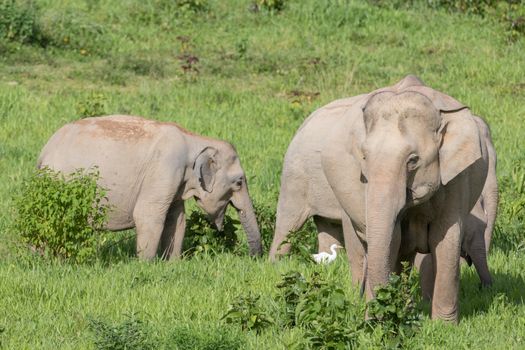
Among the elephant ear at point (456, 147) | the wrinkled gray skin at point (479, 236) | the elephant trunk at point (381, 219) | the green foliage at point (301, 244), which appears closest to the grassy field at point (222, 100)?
the green foliage at point (301, 244)

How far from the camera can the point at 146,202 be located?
11.1m

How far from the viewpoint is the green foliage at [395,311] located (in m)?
7.73

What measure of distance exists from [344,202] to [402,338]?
107 centimetres

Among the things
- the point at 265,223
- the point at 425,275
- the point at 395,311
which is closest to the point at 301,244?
the point at 265,223

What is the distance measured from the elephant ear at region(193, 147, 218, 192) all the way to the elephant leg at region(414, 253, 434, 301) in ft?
9.31

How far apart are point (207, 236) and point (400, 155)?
3988 millimetres

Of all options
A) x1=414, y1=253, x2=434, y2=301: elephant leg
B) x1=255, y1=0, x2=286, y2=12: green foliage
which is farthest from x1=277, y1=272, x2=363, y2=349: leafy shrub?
x1=255, y1=0, x2=286, y2=12: green foliage

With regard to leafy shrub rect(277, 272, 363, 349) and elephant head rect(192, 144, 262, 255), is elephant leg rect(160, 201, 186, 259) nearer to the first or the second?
elephant head rect(192, 144, 262, 255)

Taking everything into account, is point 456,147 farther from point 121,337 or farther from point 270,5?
point 270,5

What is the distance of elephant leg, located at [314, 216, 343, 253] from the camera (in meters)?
11.1

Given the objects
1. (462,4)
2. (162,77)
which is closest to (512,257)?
(162,77)

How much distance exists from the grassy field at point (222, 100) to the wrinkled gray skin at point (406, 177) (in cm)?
49

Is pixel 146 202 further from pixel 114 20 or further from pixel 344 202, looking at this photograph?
pixel 114 20

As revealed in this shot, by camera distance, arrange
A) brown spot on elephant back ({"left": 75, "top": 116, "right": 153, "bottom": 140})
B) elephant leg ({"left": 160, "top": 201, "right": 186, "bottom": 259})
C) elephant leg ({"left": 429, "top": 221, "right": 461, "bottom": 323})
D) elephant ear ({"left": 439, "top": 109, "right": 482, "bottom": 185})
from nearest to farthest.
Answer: elephant ear ({"left": 439, "top": 109, "right": 482, "bottom": 185}), elephant leg ({"left": 429, "top": 221, "right": 461, "bottom": 323}), brown spot on elephant back ({"left": 75, "top": 116, "right": 153, "bottom": 140}), elephant leg ({"left": 160, "top": 201, "right": 186, "bottom": 259})
